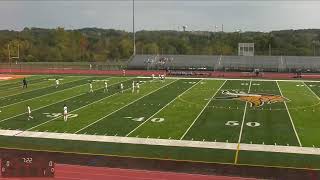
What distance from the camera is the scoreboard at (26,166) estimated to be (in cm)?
1193

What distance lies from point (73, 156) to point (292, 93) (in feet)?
75.5

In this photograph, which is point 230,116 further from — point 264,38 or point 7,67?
point 264,38

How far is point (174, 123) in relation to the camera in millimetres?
23578

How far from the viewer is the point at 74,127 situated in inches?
891

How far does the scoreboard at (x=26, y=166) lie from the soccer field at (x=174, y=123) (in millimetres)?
5702

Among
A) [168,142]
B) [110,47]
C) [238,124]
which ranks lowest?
[168,142]

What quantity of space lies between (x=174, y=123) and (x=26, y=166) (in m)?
12.3

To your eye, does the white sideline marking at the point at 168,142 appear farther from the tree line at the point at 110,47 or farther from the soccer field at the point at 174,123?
Result: the tree line at the point at 110,47

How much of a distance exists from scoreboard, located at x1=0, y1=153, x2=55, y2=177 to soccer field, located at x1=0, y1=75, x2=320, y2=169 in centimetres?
570

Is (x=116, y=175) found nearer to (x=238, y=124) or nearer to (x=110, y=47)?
(x=238, y=124)

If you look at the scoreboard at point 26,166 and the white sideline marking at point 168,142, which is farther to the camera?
the white sideline marking at point 168,142

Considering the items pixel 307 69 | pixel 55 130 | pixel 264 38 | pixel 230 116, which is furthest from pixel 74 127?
pixel 264 38

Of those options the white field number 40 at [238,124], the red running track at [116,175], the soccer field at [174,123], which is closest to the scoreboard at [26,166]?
the red running track at [116,175]

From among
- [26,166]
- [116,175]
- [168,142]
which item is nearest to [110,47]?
[168,142]
